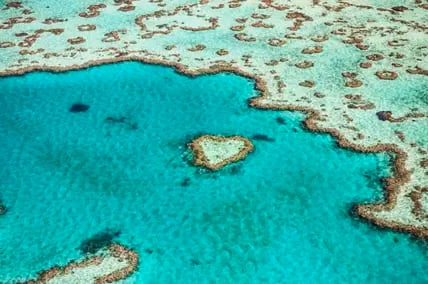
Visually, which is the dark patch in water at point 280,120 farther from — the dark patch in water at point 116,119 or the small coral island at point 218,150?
the dark patch in water at point 116,119

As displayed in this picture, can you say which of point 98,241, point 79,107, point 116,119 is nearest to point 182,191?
point 98,241

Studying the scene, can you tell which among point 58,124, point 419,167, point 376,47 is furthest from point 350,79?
point 58,124

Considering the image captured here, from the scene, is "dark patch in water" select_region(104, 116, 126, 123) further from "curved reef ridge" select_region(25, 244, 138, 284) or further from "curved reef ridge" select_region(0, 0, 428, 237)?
"curved reef ridge" select_region(25, 244, 138, 284)

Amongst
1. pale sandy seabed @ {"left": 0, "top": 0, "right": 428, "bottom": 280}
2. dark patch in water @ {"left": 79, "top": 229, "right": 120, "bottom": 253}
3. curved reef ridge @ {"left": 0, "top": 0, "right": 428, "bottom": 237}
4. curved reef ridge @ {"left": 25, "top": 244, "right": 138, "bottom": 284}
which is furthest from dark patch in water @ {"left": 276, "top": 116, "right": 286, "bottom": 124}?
curved reef ridge @ {"left": 25, "top": 244, "right": 138, "bottom": 284}

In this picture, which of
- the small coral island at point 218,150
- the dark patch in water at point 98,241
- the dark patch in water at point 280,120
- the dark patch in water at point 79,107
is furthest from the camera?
the dark patch in water at point 79,107

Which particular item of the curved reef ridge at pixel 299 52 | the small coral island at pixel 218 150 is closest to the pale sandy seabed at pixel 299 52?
the curved reef ridge at pixel 299 52

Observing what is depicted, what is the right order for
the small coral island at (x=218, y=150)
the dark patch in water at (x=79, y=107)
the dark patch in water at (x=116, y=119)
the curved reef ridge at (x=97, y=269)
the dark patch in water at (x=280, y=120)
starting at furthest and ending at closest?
the dark patch in water at (x=79, y=107) < the dark patch in water at (x=116, y=119) < the dark patch in water at (x=280, y=120) < the small coral island at (x=218, y=150) < the curved reef ridge at (x=97, y=269)

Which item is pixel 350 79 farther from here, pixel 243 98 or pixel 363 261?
pixel 363 261

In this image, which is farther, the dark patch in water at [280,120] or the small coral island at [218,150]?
the dark patch in water at [280,120]
